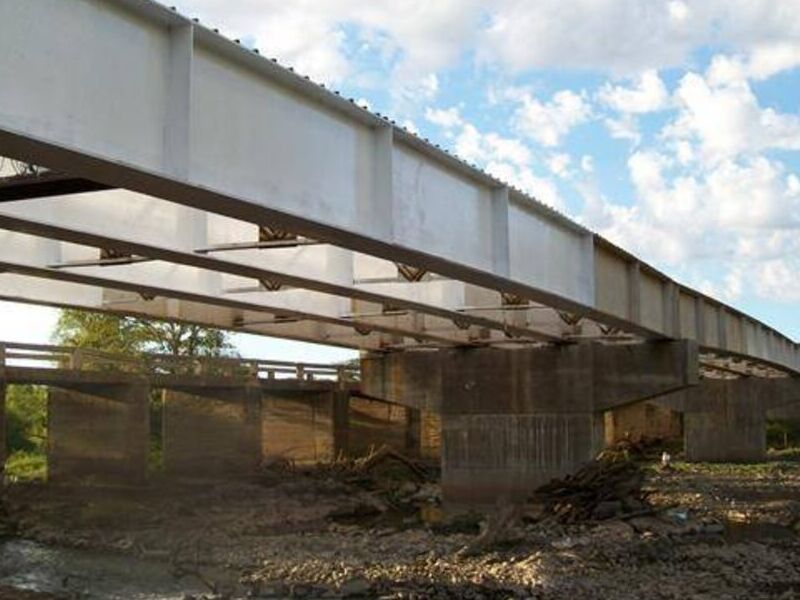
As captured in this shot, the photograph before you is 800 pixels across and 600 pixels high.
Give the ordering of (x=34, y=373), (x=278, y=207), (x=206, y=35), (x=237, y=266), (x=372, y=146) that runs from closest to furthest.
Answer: (x=206, y=35) < (x=278, y=207) < (x=372, y=146) < (x=237, y=266) < (x=34, y=373)

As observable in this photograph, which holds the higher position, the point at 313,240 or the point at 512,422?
the point at 313,240

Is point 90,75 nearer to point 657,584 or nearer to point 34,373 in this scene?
point 657,584

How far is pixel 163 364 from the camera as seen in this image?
35562 mm

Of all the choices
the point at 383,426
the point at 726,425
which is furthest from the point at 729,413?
the point at 383,426

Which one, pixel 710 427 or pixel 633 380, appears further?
pixel 710 427

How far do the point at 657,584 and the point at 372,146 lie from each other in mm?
8061

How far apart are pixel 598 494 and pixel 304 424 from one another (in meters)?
20.1

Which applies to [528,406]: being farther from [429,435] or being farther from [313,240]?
[429,435]

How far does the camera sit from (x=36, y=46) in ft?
24.3

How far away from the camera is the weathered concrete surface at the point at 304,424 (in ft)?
134

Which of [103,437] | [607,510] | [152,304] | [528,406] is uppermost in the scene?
[152,304]

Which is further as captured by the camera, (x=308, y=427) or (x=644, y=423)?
(x=644, y=423)

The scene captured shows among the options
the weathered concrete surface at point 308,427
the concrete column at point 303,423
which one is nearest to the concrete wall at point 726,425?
the weathered concrete surface at point 308,427

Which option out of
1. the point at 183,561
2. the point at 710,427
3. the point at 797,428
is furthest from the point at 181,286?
the point at 797,428
